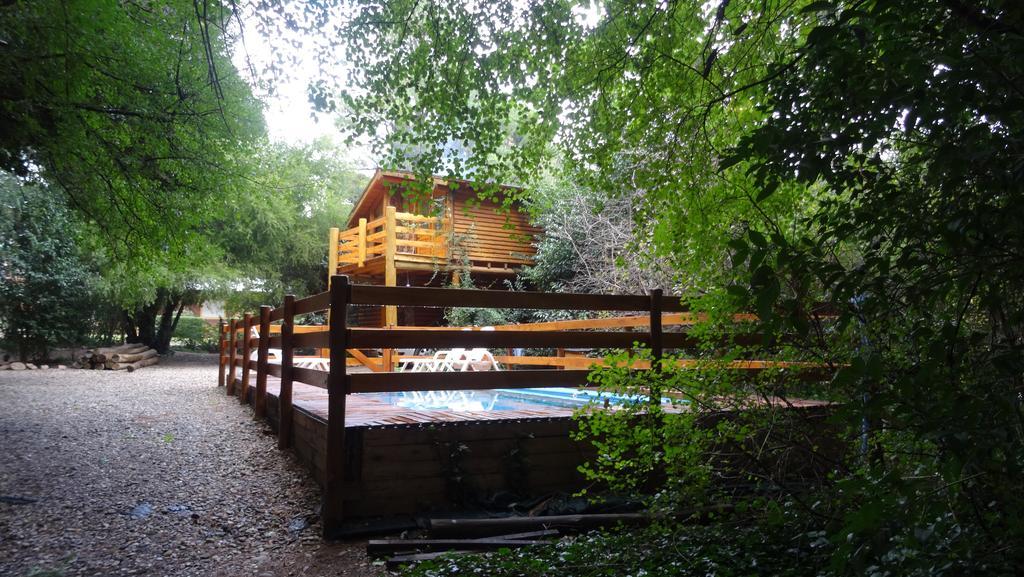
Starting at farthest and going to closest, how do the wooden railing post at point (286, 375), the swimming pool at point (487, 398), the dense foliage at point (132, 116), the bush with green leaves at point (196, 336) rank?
1. the bush with green leaves at point (196, 336)
2. the swimming pool at point (487, 398)
3. the wooden railing post at point (286, 375)
4. the dense foliage at point (132, 116)

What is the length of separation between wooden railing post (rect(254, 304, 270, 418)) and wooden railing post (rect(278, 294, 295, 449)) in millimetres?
1420

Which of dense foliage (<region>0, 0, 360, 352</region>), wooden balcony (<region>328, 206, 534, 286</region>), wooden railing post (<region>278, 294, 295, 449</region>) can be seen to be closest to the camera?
dense foliage (<region>0, 0, 360, 352</region>)

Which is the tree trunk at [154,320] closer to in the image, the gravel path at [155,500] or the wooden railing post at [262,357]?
the gravel path at [155,500]

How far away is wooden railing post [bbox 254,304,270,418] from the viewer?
273 inches

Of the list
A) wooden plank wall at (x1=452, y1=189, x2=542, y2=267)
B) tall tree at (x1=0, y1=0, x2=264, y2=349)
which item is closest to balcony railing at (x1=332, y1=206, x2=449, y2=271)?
wooden plank wall at (x1=452, y1=189, x2=542, y2=267)

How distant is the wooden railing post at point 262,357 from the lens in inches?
273

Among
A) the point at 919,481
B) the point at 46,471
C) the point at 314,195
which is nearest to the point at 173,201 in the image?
the point at 46,471

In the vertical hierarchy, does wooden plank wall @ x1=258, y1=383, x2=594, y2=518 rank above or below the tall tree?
below

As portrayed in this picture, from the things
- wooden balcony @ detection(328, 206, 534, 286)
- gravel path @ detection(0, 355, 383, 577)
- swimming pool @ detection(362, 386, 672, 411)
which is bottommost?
gravel path @ detection(0, 355, 383, 577)

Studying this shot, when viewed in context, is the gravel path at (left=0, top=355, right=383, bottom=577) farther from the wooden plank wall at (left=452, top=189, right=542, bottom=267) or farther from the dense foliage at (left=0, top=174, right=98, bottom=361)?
the wooden plank wall at (left=452, top=189, right=542, bottom=267)

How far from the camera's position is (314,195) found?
18906 millimetres

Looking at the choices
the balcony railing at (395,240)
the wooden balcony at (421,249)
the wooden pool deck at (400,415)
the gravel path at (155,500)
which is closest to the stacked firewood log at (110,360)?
the wooden balcony at (421,249)

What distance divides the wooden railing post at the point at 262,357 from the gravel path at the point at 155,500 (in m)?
0.25

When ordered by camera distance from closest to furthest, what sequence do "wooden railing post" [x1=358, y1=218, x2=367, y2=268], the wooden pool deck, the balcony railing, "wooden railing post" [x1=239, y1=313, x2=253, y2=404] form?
the wooden pool deck → "wooden railing post" [x1=239, y1=313, x2=253, y2=404] → the balcony railing → "wooden railing post" [x1=358, y1=218, x2=367, y2=268]
